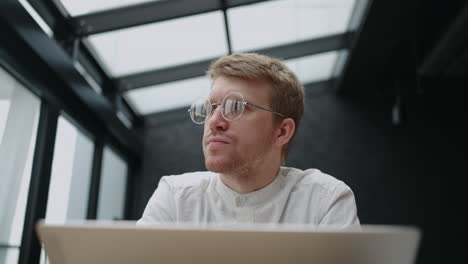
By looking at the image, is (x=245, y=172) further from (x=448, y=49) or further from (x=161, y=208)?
(x=448, y=49)

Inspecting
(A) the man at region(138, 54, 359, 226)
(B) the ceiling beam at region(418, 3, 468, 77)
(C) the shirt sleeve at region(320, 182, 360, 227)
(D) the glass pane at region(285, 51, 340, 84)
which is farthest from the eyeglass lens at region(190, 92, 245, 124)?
(D) the glass pane at region(285, 51, 340, 84)

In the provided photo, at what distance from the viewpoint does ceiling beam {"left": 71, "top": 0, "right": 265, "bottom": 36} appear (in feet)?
10.9

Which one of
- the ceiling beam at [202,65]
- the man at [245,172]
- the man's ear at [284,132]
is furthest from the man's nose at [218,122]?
the ceiling beam at [202,65]

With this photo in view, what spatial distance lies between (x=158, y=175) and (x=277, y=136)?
4.32 meters

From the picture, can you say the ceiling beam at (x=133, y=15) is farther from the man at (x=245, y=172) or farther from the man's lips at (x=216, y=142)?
the man's lips at (x=216, y=142)

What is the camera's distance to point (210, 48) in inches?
171

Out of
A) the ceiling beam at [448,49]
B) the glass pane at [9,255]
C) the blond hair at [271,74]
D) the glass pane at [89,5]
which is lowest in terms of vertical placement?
the glass pane at [9,255]

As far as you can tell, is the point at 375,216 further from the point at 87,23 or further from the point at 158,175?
the point at 87,23

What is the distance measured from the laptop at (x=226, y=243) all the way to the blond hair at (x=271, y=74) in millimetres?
838

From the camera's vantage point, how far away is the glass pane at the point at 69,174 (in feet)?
11.1

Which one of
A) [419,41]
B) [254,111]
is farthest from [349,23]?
[254,111]

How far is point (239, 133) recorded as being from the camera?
Result: 1359 mm

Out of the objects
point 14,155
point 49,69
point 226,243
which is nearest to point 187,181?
point 226,243

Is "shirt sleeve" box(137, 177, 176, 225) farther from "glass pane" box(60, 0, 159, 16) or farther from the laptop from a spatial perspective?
"glass pane" box(60, 0, 159, 16)
